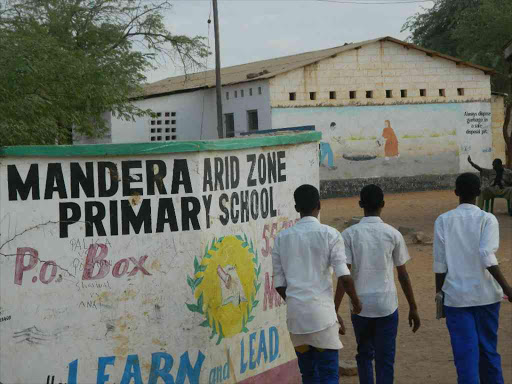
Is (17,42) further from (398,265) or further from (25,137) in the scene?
(398,265)

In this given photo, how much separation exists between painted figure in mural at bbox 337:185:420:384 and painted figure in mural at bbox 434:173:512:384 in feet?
0.88

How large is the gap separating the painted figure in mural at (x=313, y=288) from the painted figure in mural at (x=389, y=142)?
24.2 meters

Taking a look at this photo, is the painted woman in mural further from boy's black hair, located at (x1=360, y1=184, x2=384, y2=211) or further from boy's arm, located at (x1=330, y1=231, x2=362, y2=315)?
boy's arm, located at (x1=330, y1=231, x2=362, y2=315)

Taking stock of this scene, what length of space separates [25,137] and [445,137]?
23.2 m

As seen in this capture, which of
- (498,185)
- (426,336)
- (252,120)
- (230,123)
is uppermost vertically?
(230,123)

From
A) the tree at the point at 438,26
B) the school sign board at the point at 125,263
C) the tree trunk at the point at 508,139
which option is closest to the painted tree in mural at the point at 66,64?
the school sign board at the point at 125,263

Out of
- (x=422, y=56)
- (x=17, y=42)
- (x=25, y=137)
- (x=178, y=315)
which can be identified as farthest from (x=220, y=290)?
(x=422, y=56)

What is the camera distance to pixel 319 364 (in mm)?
4824

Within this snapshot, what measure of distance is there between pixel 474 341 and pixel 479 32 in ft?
103

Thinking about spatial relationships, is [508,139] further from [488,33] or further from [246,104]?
[246,104]

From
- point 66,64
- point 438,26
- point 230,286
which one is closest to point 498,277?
point 230,286

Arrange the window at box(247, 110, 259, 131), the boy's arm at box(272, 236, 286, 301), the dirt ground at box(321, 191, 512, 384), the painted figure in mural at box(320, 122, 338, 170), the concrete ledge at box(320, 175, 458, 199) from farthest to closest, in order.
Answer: the window at box(247, 110, 259, 131), the concrete ledge at box(320, 175, 458, 199), the painted figure in mural at box(320, 122, 338, 170), the dirt ground at box(321, 191, 512, 384), the boy's arm at box(272, 236, 286, 301)

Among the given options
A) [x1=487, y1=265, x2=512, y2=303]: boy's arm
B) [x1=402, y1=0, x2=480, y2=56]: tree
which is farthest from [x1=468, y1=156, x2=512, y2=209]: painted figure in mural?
[x1=402, y1=0, x2=480, y2=56]: tree

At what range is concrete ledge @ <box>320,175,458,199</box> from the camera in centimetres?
2797
